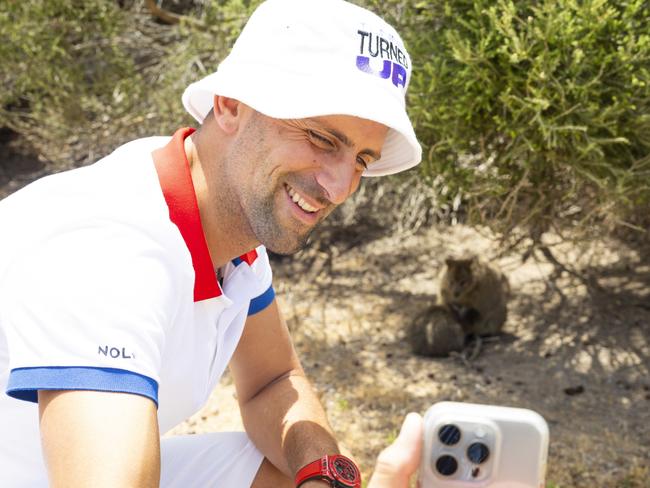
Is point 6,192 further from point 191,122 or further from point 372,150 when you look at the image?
point 372,150

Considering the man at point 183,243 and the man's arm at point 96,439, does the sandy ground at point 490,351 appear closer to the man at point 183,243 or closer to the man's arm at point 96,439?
the man at point 183,243

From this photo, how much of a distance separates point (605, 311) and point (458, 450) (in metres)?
3.87

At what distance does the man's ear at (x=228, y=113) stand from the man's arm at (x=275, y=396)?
26.1 inches

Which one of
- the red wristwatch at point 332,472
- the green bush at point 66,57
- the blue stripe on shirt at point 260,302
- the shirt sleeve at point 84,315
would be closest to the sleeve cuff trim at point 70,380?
the shirt sleeve at point 84,315

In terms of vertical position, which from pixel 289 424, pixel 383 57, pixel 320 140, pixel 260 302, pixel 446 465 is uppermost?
pixel 383 57

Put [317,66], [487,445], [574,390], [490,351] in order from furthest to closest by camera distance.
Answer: [490,351] < [574,390] < [317,66] < [487,445]

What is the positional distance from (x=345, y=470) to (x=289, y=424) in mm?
230

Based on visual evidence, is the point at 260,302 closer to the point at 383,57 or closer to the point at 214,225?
the point at 214,225

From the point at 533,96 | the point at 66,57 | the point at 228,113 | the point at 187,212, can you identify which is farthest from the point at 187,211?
the point at 66,57

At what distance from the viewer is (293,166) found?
1.82 meters

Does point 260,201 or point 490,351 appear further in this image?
point 490,351

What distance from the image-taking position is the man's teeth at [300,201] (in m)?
1.86

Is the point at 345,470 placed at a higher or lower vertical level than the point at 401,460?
lower

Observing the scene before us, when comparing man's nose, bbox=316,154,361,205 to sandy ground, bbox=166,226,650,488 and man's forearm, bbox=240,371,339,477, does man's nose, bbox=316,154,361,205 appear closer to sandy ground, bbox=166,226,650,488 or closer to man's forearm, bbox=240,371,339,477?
man's forearm, bbox=240,371,339,477
